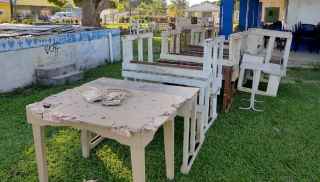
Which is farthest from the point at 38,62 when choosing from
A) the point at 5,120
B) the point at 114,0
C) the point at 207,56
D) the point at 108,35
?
the point at 114,0

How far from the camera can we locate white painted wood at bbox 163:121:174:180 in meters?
2.65

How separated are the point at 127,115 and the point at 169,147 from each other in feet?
2.43

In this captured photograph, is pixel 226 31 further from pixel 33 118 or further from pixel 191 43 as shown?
pixel 33 118

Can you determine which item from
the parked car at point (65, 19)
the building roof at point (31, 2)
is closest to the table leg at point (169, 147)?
the parked car at point (65, 19)

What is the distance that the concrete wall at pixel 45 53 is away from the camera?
Answer: 5266mm

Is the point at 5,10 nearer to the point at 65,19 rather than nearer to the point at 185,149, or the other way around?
the point at 65,19

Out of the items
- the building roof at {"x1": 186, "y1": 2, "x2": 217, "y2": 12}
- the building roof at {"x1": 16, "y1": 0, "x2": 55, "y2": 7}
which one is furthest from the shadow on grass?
the building roof at {"x1": 16, "y1": 0, "x2": 55, "y2": 7}

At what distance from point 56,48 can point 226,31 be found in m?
3.31

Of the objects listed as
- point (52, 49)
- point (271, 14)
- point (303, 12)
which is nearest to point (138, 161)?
point (52, 49)

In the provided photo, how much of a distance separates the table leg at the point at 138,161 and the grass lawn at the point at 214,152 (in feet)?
2.55

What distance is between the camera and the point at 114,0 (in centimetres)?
1642

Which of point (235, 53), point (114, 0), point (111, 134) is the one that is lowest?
point (111, 134)

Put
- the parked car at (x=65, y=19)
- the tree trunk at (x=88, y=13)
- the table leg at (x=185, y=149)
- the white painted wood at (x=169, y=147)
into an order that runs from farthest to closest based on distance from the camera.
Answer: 1. the parked car at (x=65, y=19)
2. the tree trunk at (x=88, y=13)
3. the table leg at (x=185, y=149)
4. the white painted wood at (x=169, y=147)

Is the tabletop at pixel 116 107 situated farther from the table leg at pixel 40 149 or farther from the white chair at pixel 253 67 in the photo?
the white chair at pixel 253 67
